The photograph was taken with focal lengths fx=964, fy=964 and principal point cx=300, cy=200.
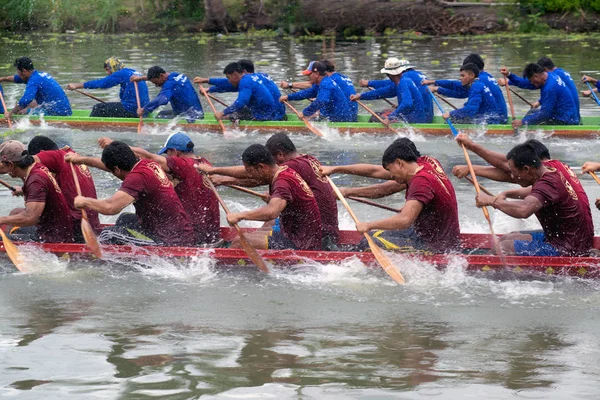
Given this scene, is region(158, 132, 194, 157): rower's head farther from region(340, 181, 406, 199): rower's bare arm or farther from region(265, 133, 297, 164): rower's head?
region(340, 181, 406, 199): rower's bare arm

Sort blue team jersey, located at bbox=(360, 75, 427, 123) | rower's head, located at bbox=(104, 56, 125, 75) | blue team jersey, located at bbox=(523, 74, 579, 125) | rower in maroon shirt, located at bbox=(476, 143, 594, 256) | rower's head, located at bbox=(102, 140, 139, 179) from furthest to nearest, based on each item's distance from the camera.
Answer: rower's head, located at bbox=(104, 56, 125, 75) < blue team jersey, located at bbox=(360, 75, 427, 123) < blue team jersey, located at bbox=(523, 74, 579, 125) < rower's head, located at bbox=(102, 140, 139, 179) < rower in maroon shirt, located at bbox=(476, 143, 594, 256)

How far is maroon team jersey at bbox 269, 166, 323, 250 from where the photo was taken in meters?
9.18

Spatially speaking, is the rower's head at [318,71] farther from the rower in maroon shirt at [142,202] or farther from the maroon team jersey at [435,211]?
the maroon team jersey at [435,211]

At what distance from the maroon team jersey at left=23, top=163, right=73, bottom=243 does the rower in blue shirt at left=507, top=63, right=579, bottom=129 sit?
8.51 m

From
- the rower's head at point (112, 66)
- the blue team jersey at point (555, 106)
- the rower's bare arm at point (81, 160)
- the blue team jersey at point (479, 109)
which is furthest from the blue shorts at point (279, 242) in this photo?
the rower's head at point (112, 66)

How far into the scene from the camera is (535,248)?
909 centimetres

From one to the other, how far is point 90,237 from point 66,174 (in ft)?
2.98

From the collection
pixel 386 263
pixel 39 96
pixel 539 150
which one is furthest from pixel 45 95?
pixel 539 150

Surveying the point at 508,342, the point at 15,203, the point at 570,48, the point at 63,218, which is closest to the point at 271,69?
the point at 570,48

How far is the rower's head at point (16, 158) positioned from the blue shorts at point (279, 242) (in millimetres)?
2560

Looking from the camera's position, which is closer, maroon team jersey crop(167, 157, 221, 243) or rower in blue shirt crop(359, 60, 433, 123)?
maroon team jersey crop(167, 157, 221, 243)

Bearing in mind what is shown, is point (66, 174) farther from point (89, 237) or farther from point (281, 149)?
point (281, 149)

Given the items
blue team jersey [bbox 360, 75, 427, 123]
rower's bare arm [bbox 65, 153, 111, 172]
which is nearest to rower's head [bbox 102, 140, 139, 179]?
rower's bare arm [bbox 65, 153, 111, 172]

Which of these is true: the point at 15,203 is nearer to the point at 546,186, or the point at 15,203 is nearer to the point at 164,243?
the point at 164,243
